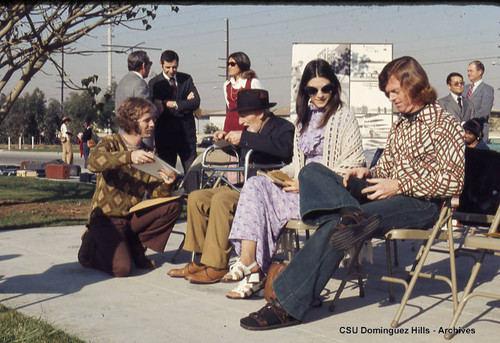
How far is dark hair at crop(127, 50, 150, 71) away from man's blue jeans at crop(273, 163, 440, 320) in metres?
3.89

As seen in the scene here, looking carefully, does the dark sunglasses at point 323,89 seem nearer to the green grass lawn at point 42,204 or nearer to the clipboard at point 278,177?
the clipboard at point 278,177

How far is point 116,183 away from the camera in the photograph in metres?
5.45

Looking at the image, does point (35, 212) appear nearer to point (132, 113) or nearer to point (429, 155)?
point (132, 113)

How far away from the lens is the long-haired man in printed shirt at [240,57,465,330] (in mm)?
3744

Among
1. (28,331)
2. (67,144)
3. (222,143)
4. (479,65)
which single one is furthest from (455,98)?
(67,144)

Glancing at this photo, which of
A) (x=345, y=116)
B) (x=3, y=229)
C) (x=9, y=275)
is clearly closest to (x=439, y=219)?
(x=345, y=116)

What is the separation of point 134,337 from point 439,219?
1.90 meters

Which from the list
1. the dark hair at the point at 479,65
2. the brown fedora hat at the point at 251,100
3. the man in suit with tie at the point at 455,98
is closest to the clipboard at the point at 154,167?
the brown fedora hat at the point at 251,100

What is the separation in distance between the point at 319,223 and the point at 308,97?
1261mm

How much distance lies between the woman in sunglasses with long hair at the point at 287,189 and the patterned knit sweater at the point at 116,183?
1.24 m

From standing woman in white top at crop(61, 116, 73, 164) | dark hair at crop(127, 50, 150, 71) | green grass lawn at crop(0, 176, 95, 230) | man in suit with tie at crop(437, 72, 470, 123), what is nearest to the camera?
dark hair at crop(127, 50, 150, 71)

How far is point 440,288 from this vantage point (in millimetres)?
5020

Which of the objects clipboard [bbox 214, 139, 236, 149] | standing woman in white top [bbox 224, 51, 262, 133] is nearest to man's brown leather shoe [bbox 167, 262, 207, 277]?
clipboard [bbox 214, 139, 236, 149]

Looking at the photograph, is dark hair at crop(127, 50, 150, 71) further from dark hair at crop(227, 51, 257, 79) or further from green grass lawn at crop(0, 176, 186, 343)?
green grass lawn at crop(0, 176, 186, 343)
